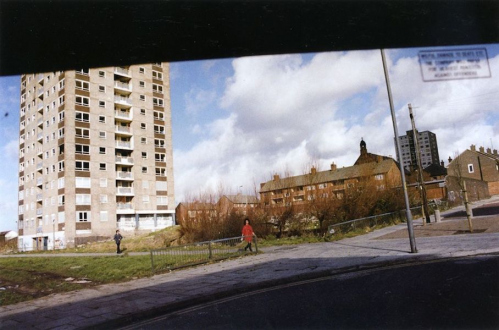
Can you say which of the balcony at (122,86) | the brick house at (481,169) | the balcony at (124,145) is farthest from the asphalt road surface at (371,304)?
the brick house at (481,169)

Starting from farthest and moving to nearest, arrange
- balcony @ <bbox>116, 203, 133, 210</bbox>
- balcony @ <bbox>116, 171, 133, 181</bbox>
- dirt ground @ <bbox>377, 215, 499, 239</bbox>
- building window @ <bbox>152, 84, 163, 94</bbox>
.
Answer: building window @ <bbox>152, 84, 163, 94</bbox> < balcony @ <bbox>116, 171, 133, 181</bbox> < balcony @ <bbox>116, 203, 133, 210</bbox> < dirt ground @ <bbox>377, 215, 499, 239</bbox>

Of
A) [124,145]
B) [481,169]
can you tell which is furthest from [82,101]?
[481,169]

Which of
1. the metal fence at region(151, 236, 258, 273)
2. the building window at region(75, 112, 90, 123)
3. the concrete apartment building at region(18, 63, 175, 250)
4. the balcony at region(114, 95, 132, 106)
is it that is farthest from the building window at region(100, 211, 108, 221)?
the metal fence at region(151, 236, 258, 273)

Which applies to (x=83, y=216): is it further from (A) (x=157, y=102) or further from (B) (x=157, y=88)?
(B) (x=157, y=88)

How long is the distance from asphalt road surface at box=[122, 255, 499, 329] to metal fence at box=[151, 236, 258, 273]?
19.0ft

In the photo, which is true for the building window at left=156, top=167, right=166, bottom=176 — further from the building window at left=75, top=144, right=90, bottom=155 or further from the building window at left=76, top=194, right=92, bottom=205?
the building window at left=76, top=194, right=92, bottom=205

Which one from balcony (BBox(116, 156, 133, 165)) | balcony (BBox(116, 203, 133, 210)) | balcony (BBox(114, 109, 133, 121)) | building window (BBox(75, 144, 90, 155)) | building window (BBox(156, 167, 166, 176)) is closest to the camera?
building window (BBox(75, 144, 90, 155))

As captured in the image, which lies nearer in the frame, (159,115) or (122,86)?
(122,86)

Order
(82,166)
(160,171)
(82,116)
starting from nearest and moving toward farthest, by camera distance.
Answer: (82,166) < (82,116) < (160,171)

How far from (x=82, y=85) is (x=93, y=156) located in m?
10.1

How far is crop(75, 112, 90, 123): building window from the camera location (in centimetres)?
4588

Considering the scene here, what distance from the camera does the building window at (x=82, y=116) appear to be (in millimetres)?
45875

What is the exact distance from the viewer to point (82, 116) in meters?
46.4

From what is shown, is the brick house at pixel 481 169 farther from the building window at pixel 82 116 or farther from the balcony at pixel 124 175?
the building window at pixel 82 116
